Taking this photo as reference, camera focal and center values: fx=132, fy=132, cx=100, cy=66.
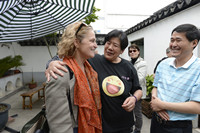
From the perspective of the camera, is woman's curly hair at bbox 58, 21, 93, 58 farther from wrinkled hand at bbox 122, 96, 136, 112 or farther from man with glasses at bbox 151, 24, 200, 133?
man with glasses at bbox 151, 24, 200, 133

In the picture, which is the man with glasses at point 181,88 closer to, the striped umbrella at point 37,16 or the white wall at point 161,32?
the white wall at point 161,32

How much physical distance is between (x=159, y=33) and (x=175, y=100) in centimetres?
395

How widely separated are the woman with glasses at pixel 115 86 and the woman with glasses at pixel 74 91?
177 mm

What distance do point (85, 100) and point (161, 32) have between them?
4.35m

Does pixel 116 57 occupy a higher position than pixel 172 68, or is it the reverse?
pixel 116 57

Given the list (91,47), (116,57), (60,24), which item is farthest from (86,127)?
(60,24)

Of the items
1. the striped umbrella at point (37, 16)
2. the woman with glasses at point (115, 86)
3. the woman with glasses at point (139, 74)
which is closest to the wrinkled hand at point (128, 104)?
the woman with glasses at point (115, 86)

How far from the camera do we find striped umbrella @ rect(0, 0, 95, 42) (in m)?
2.55

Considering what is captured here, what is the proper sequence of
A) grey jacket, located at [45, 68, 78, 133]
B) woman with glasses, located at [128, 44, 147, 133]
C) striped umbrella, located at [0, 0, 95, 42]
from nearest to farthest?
grey jacket, located at [45, 68, 78, 133] < striped umbrella, located at [0, 0, 95, 42] < woman with glasses, located at [128, 44, 147, 133]

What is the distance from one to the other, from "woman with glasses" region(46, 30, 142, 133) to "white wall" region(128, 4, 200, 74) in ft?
7.60

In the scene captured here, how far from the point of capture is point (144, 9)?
604 inches

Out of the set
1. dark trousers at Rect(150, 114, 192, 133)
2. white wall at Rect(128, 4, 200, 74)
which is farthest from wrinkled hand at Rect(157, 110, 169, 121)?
white wall at Rect(128, 4, 200, 74)

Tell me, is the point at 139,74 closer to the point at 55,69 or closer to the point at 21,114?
the point at 55,69

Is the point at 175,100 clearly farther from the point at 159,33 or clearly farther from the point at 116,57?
the point at 159,33
